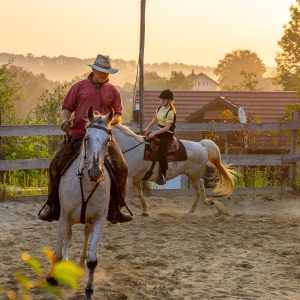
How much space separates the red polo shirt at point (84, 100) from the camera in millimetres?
5594

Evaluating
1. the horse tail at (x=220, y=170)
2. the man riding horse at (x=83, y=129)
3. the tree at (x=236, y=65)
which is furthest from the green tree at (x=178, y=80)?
the man riding horse at (x=83, y=129)

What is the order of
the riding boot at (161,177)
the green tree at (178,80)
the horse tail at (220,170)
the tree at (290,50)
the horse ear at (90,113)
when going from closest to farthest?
the horse ear at (90,113), the riding boot at (161,177), the horse tail at (220,170), the tree at (290,50), the green tree at (178,80)

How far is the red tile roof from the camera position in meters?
31.5

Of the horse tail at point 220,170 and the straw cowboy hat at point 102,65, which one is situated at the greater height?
the straw cowboy hat at point 102,65

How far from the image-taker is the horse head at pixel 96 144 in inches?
170

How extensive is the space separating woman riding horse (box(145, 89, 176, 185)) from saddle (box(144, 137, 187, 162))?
0.10 meters

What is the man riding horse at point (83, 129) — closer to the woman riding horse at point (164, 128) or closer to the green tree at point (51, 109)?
the woman riding horse at point (164, 128)

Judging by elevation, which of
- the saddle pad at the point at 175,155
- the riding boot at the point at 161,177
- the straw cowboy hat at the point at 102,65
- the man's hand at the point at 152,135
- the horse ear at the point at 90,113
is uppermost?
the straw cowboy hat at the point at 102,65

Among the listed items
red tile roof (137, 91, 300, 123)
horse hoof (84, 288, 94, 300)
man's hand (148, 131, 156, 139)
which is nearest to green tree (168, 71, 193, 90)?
red tile roof (137, 91, 300, 123)

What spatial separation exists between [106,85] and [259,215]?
605 centimetres

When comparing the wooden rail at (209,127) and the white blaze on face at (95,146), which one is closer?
the white blaze on face at (95,146)

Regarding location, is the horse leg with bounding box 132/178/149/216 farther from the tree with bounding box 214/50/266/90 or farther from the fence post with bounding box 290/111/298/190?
the tree with bounding box 214/50/266/90

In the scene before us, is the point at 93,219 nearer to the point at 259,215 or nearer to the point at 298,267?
the point at 298,267

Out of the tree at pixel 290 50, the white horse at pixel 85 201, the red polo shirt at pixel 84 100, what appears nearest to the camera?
the white horse at pixel 85 201
